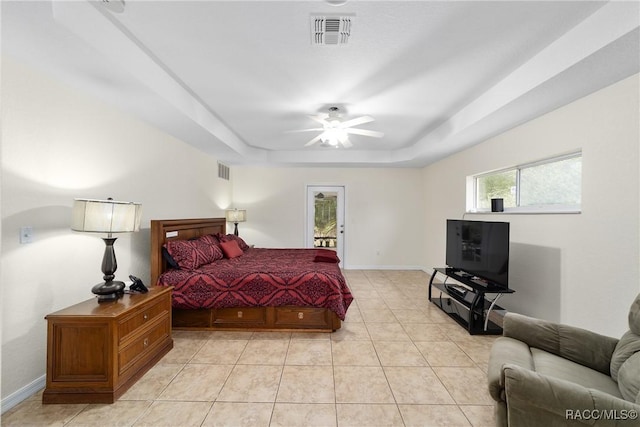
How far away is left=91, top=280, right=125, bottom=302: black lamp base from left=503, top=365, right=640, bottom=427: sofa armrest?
2752 millimetres

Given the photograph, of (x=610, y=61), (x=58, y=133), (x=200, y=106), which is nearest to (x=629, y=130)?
(x=610, y=61)

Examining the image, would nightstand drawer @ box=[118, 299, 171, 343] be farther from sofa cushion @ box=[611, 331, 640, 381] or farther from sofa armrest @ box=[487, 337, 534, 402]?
sofa cushion @ box=[611, 331, 640, 381]

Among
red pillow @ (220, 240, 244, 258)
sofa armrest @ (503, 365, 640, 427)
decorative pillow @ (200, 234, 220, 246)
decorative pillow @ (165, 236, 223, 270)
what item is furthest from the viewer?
red pillow @ (220, 240, 244, 258)

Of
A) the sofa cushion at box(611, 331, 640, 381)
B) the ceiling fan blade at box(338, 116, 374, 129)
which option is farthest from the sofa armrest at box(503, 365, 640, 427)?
the ceiling fan blade at box(338, 116, 374, 129)

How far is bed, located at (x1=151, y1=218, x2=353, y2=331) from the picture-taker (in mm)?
2945

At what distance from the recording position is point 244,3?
165 cm

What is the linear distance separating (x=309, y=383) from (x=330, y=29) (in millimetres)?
2672

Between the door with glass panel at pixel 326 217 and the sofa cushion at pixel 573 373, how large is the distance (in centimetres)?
463

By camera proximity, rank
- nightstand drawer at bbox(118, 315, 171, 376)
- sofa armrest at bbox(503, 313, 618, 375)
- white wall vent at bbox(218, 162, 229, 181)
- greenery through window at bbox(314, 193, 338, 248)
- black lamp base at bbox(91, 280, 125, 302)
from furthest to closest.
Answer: greenery through window at bbox(314, 193, 338, 248) < white wall vent at bbox(218, 162, 229, 181) < black lamp base at bbox(91, 280, 125, 302) < nightstand drawer at bbox(118, 315, 171, 376) < sofa armrest at bbox(503, 313, 618, 375)

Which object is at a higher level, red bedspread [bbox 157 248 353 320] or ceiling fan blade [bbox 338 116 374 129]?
ceiling fan blade [bbox 338 116 374 129]

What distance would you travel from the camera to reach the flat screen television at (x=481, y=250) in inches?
115

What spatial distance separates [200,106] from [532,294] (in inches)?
174

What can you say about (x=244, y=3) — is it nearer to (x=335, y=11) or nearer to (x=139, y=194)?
(x=335, y=11)

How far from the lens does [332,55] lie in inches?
85.3
